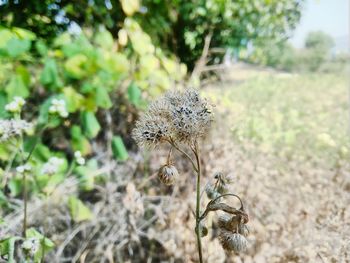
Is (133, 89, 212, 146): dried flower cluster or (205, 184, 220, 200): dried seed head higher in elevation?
(133, 89, 212, 146): dried flower cluster

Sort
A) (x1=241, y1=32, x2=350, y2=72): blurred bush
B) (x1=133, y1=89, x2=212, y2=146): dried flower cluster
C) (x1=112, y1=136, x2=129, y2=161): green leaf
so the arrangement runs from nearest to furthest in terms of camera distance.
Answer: (x1=133, y1=89, x2=212, y2=146): dried flower cluster, (x1=112, y1=136, x2=129, y2=161): green leaf, (x1=241, y1=32, x2=350, y2=72): blurred bush

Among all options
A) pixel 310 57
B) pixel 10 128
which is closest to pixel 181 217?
pixel 10 128

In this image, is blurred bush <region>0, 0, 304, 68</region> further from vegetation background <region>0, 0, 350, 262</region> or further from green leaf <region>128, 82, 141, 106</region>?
green leaf <region>128, 82, 141, 106</region>

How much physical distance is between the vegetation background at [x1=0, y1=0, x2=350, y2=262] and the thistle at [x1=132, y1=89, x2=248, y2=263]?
1.63 feet

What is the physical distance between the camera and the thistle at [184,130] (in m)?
1.06

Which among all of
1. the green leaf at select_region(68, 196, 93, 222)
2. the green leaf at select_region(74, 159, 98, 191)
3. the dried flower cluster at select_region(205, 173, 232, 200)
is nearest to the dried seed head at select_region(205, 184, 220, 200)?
the dried flower cluster at select_region(205, 173, 232, 200)

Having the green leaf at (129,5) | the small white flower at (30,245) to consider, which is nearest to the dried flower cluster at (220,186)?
the small white flower at (30,245)

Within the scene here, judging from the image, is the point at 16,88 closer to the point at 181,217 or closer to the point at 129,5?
the point at 129,5

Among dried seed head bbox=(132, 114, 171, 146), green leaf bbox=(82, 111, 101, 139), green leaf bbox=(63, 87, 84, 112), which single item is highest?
green leaf bbox=(63, 87, 84, 112)

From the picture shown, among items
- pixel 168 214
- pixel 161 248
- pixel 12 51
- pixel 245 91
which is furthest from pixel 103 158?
pixel 245 91

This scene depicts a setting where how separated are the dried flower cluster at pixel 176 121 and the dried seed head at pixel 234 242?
31 centimetres

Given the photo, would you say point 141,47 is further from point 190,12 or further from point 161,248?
point 190,12

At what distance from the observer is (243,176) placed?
2.75 m

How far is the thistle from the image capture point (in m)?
1.06
